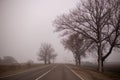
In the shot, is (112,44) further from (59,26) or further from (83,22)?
(59,26)

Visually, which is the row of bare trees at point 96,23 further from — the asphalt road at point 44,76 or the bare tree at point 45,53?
the bare tree at point 45,53

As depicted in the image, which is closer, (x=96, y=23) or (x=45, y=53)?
(x=96, y=23)

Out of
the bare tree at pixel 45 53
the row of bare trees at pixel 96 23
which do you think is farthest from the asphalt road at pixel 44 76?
the bare tree at pixel 45 53

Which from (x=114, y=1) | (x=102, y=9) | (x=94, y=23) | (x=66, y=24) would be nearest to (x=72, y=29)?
(x=66, y=24)

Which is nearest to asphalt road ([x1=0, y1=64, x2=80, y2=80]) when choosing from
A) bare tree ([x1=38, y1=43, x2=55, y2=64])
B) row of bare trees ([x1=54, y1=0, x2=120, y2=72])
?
row of bare trees ([x1=54, y1=0, x2=120, y2=72])

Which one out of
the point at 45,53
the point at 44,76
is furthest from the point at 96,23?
the point at 45,53

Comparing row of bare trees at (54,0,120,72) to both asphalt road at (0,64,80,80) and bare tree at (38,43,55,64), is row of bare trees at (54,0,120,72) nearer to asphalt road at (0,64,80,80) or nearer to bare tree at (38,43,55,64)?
asphalt road at (0,64,80,80)

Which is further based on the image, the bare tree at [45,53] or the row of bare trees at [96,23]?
the bare tree at [45,53]

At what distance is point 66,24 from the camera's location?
2666 centimetres

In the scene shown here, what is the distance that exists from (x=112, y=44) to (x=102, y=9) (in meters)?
5.49

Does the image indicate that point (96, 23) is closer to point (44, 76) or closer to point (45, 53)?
point (44, 76)

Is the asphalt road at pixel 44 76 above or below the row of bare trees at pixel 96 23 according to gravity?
below

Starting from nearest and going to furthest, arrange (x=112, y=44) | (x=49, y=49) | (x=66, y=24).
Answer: (x=112, y=44) → (x=66, y=24) → (x=49, y=49)

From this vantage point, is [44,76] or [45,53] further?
[45,53]
